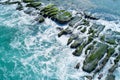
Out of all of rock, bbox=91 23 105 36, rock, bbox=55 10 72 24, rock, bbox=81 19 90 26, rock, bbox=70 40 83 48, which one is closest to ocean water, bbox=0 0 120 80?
rock, bbox=70 40 83 48

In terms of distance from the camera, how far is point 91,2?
48125 millimetres

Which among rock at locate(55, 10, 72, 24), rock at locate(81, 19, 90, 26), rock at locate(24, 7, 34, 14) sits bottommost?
rock at locate(81, 19, 90, 26)

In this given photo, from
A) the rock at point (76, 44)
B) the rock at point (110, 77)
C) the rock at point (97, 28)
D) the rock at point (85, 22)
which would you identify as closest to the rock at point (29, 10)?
the rock at point (85, 22)

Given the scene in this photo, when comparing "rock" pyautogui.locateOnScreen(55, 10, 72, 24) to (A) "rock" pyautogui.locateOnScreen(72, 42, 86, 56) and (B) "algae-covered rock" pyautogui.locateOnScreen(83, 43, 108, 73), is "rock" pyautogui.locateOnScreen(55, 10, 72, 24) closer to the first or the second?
(A) "rock" pyautogui.locateOnScreen(72, 42, 86, 56)

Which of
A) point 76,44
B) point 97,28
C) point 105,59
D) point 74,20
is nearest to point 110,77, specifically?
point 105,59

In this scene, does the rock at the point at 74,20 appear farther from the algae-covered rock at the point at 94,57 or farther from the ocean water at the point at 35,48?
the algae-covered rock at the point at 94,57

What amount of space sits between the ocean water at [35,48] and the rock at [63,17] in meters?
1.16

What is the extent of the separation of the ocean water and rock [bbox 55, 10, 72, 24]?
1156 millimetres

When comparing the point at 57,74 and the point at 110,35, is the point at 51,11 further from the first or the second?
the point at 57,74

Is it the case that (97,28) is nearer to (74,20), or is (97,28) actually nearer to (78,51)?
(74,20)

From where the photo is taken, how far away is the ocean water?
103ft

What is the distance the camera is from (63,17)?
41500 mm

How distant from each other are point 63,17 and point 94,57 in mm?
11084

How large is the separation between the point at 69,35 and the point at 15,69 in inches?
397
